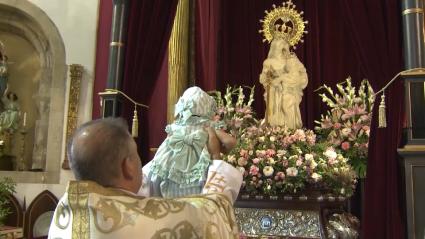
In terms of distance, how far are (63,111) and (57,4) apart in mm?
1507

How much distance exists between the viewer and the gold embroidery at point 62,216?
1367 mm

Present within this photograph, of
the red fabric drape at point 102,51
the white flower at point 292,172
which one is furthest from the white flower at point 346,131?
the red fabric drape at point 102,51

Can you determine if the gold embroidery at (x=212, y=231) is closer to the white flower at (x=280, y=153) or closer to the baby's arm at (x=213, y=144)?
the baby's arm at (x=213, y=144)

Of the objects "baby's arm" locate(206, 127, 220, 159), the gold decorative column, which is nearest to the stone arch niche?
the gold decorative column

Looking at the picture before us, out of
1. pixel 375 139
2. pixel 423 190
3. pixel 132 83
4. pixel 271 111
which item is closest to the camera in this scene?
pixel 423 190

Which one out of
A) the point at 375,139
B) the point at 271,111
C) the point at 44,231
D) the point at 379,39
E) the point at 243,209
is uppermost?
the point at 379,39

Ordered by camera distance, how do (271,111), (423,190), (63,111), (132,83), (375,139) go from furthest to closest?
(63,111)
(271,111)
(132,83)
(375,139)
(423,190)

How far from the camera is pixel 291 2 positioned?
628 centimetres

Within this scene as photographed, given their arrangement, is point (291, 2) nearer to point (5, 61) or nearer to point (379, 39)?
point (379, 39)

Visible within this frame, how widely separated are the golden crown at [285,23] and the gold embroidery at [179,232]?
4.89 m

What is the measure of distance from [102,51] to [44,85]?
3.20 ft

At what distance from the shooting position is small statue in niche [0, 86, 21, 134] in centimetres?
688

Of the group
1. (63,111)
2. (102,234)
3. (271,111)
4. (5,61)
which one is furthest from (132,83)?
(102,234)

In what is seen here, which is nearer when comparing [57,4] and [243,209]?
[243,209]
